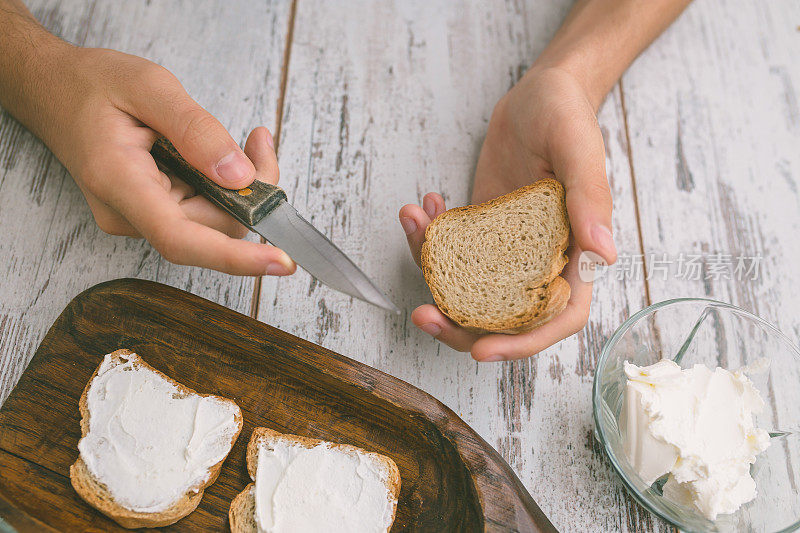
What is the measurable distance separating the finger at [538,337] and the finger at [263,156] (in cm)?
68

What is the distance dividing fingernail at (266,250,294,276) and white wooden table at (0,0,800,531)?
0.43 m

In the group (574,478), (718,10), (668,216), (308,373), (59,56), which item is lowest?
(574,478)

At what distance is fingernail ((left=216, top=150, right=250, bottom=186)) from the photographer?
1435mm

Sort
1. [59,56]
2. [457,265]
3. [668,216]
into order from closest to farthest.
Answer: [457,265] < [59,56] < [668,216]

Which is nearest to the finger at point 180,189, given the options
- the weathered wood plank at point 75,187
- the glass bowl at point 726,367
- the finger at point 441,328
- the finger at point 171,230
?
the finger at point 171,230

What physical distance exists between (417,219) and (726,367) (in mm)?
943

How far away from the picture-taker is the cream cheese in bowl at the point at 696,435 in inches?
54.6

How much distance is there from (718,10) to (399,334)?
→ 1736mm

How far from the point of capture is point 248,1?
2.24 metres

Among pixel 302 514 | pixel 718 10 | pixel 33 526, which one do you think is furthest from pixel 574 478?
pixel 718 10

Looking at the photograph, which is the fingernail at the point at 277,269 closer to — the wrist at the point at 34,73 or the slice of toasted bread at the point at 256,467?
the slice of toasted bread at the point at 256,467

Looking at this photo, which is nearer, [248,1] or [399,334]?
[399,334]

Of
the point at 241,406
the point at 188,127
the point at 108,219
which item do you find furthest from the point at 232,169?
the point at 241,406

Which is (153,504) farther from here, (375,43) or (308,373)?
(375,43)
